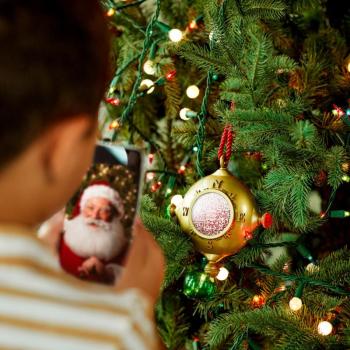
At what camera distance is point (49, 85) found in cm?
54

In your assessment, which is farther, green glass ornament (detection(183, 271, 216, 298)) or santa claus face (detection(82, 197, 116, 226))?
green glass ornament (detection(183, 271, 216, 298))

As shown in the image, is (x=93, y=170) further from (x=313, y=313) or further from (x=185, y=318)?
(x=185, y=318)

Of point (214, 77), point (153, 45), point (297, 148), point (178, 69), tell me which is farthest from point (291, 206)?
point (178, 69)

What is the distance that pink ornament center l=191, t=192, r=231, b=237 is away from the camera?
36.8 inches

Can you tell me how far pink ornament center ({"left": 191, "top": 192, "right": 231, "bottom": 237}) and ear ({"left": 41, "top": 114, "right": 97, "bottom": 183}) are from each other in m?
0.37

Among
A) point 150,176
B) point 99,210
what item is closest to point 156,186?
point 150,176

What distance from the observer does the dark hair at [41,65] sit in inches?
21.0

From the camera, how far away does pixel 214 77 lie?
3.94ft

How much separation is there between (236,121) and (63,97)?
43 cm

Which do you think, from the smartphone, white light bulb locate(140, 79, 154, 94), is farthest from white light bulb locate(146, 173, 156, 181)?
the smartphone

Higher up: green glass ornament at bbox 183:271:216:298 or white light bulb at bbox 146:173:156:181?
white light bulb at bbox 146:173:156:181

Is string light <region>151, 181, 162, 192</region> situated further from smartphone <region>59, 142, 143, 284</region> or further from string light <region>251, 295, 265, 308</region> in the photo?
smartphone <region>59, 142, 143, 284</region>

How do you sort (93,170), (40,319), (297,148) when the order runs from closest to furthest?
(40,319), (93,170), (297,148)

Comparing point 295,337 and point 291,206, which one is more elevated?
point 291,206
